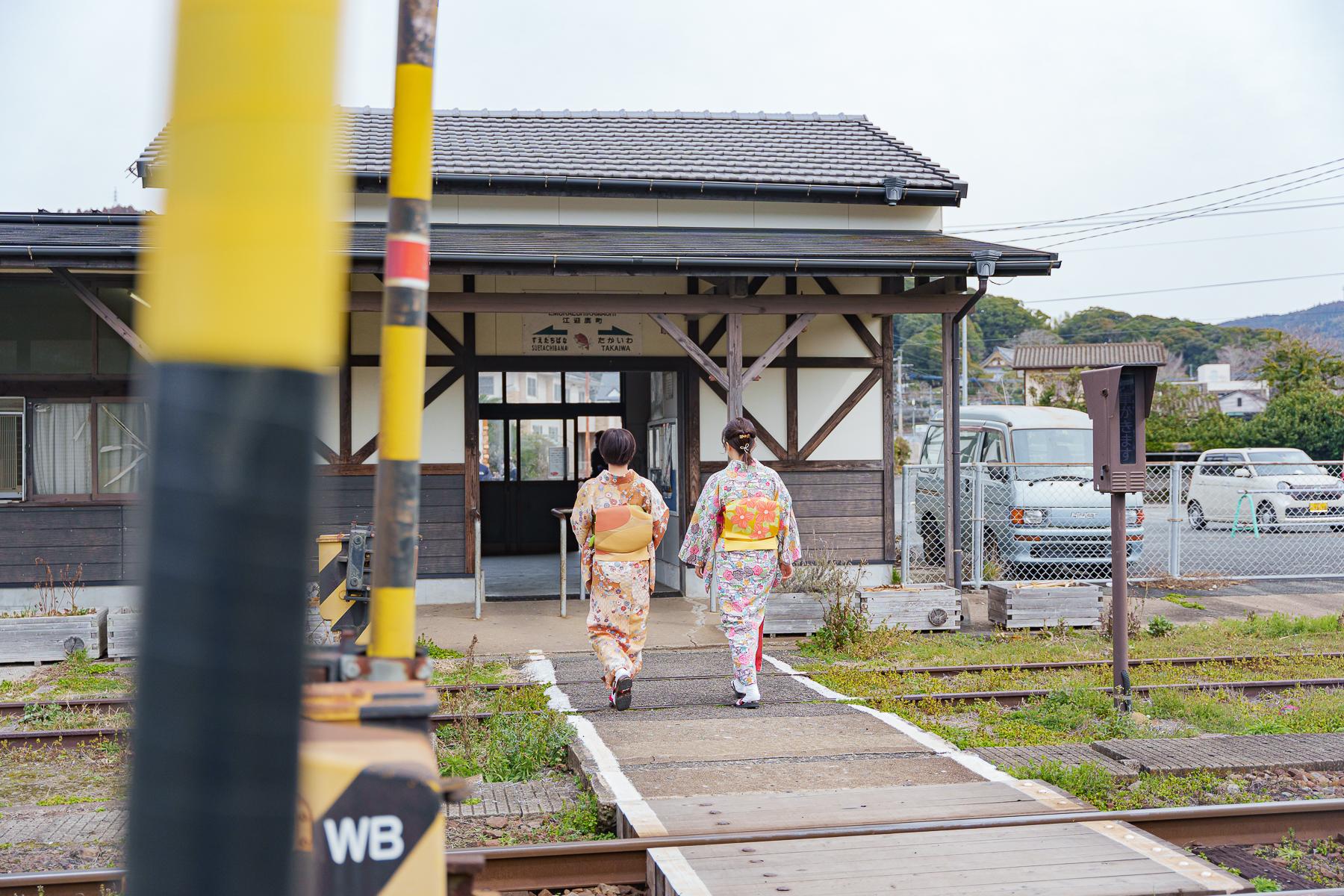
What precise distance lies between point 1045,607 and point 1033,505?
2.22 metres

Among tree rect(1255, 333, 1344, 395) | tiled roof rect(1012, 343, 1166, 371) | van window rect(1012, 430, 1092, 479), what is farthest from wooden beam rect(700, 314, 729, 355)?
tiled roof rect(1012, 343, 1166, 371)

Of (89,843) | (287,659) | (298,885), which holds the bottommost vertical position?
(89,843)

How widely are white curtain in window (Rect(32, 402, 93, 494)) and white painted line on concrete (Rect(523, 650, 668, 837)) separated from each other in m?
5.55

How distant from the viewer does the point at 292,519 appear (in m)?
1.13

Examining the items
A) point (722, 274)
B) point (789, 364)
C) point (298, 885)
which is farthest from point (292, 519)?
point (789, 364)

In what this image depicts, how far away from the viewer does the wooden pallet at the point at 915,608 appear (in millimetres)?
10320

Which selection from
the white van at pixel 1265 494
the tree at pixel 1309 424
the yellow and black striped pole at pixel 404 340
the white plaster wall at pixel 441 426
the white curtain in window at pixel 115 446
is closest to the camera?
the yellow and black striped pole at pixel 404 340

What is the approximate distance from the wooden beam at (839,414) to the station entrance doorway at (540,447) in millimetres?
2946

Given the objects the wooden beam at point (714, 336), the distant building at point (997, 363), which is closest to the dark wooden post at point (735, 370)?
the wooden beam at point (714, 336)

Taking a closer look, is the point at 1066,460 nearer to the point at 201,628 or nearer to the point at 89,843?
the point at 89,843

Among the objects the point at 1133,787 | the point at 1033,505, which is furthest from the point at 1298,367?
the point at 1133,787

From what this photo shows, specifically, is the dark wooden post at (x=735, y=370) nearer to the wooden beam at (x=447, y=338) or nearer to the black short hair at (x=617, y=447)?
the wooden beam at (x=447, y=338)

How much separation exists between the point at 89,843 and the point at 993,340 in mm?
83627

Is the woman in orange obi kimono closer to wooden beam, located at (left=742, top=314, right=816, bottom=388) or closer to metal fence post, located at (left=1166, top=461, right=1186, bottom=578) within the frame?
wooden beam, located at (left=742, top=314, right=816, bottom=388)
